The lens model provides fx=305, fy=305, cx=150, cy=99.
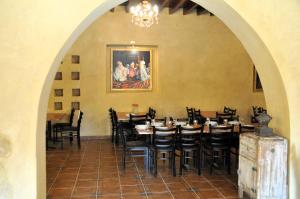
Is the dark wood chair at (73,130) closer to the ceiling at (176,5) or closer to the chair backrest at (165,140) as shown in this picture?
the chair backrest at (165,140)

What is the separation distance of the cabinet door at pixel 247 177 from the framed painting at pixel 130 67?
529cm

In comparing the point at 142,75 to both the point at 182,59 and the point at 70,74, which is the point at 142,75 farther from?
the point at 70,74

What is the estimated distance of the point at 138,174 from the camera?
216 inches

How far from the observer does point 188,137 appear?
5.60 meters

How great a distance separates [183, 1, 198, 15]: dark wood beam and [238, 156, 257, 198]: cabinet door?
536 centimetres

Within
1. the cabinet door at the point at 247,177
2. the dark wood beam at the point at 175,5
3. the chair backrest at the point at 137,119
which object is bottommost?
the cabinet door at the point at 247,177

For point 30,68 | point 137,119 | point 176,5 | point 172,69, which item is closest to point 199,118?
point 137,119

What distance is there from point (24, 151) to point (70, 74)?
5929 mm

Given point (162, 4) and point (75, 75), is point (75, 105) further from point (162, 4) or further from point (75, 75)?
point (162, 4)

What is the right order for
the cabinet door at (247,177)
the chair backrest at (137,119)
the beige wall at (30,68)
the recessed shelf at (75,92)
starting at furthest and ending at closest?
the recessed shelf at (75,92)
the chair backrest at (137,119)
the cabinet door at (247,177)
the beige wall at (30,68)

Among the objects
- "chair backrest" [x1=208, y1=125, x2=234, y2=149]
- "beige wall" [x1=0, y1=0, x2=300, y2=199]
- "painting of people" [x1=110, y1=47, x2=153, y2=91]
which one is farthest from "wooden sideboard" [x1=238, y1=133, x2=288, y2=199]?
"painting of people" [x1=110, y1=47, x2=153, y2=91]

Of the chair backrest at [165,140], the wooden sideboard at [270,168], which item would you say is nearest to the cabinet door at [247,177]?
the wooden sideboard at [270,168]

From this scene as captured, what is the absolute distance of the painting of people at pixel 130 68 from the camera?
8945mm

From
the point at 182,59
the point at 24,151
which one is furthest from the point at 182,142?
the point at 182,59
